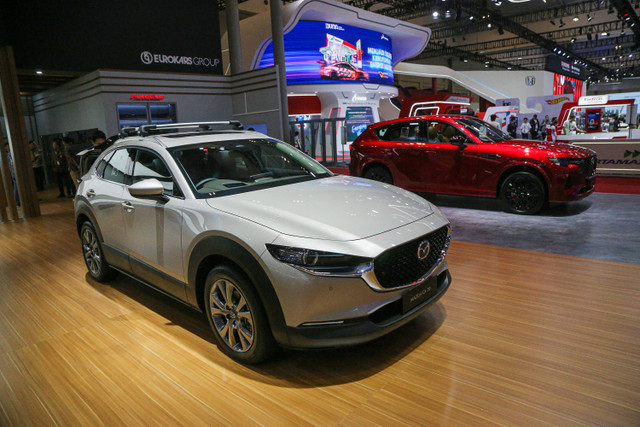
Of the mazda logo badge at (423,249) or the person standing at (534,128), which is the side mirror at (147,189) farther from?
the person standing at (534,128)

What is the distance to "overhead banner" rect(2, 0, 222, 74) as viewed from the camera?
8508mm

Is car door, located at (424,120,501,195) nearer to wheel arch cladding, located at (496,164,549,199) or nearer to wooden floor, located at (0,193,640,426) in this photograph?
wheel arch cladding, located at (496,164,549,199)

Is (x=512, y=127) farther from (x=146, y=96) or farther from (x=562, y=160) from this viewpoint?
(x=146, y=96)

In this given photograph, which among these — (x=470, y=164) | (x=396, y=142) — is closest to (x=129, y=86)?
(x=396, y=142)

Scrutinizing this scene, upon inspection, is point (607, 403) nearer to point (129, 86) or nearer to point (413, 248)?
point (413, 248)

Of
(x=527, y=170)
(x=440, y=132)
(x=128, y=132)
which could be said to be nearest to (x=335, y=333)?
(x=128, y=132)

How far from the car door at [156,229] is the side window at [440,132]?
4.86m

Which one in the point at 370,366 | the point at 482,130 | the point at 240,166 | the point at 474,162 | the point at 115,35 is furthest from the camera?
the point at 115,35

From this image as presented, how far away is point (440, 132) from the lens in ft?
22.7

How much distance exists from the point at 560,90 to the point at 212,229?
36.5 metres

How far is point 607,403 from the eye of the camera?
2125 millimetres

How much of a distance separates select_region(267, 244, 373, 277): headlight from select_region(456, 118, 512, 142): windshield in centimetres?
516

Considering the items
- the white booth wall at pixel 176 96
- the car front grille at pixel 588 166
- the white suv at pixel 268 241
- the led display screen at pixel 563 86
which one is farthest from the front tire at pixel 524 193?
the led display screen at pixel 563 86

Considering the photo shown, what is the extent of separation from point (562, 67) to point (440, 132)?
942 inches
